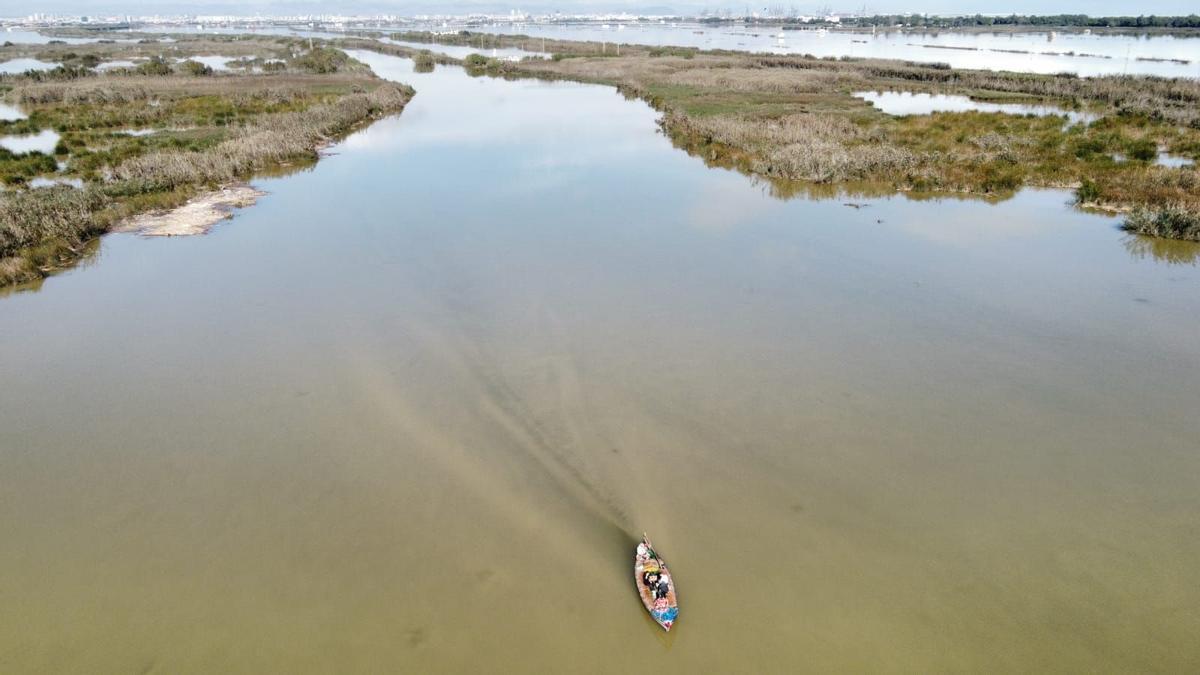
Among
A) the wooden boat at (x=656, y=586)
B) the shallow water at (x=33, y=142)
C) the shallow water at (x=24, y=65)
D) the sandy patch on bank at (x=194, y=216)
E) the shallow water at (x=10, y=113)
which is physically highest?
the shallow water at (x=24, y=65)

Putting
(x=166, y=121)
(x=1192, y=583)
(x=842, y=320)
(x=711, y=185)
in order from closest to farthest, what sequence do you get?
(x=1192, y=583) < (x=842, y=320) < (x=711, y=185) < (x=166, y=121)

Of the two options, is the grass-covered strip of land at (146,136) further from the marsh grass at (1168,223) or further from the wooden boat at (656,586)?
the marsh grass at (1168,223)

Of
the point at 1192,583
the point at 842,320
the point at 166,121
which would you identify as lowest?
the point at 1192,583

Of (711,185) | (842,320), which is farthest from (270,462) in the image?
(711,185)

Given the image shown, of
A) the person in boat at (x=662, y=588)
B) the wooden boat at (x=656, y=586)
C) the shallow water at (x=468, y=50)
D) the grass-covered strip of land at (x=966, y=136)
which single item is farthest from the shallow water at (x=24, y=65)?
the person in boat at (x=662, y=588)

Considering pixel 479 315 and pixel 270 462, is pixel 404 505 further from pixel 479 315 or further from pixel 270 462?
pixel 479 315
